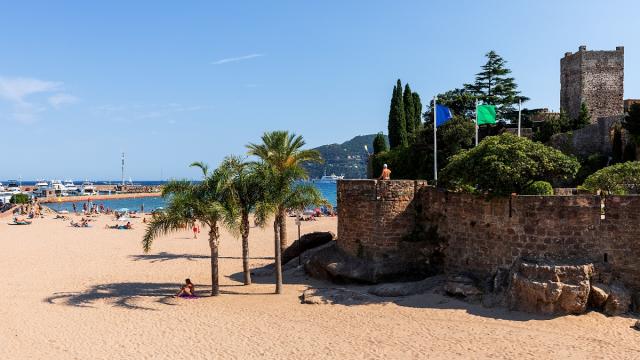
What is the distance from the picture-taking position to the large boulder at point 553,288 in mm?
13711

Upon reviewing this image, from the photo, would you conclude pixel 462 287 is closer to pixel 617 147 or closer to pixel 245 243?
pixel 245 243

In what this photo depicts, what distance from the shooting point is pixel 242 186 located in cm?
1759

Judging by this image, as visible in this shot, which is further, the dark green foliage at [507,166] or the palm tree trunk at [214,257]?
the palm tree trunk at [214,257]

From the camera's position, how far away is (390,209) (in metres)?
18.5

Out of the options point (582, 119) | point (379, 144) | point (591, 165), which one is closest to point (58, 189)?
point (379, 144)

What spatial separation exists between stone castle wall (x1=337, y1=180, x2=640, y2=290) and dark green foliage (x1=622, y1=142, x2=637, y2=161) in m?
14.3

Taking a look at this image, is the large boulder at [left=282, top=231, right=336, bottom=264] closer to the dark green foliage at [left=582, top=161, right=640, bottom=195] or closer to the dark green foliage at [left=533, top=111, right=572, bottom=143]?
the dark green foliage at [left=582, top=161, right=640, bottom=195]

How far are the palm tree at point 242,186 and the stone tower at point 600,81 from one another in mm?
29016

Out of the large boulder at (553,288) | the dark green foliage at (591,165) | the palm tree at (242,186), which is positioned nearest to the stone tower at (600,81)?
the dark green foliage at (591,165)

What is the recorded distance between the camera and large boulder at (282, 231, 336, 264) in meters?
23.1

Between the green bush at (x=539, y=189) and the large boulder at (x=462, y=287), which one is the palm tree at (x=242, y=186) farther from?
the green bush at (x=539, y=189)

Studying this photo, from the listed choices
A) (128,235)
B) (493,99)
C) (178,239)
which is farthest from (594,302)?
(128,235)

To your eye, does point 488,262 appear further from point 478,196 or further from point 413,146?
point 413,146

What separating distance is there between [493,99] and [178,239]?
27274 millimetres
